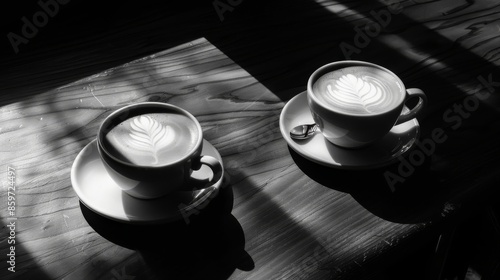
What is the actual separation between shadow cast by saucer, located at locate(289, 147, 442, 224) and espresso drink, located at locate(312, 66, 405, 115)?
0.08 meters

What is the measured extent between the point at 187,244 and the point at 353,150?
0.26 metres

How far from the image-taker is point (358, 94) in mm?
712

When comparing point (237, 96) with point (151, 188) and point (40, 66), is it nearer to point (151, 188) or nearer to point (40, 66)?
point (151, 188)

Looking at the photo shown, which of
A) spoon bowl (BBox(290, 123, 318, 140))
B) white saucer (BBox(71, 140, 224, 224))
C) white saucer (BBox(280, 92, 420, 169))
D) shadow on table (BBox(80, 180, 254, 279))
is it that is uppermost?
white saucer (BBox(71, 140, 224, 224))

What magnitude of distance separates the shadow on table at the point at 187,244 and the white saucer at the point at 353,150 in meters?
0.15

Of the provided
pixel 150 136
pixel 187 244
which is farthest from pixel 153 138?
pixel 187 244

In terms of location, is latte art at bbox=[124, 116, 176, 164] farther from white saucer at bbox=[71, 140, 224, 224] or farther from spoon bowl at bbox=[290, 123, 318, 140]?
spoon bowl at bbox=[290, 123, 318, 140]

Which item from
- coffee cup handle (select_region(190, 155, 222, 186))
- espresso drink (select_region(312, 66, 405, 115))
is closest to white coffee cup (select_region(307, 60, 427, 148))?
espresso drink (select_region(312, 66, 405, 115))

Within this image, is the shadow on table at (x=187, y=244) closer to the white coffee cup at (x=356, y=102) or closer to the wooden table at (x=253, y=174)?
the wooden table at (x=253, y=174)

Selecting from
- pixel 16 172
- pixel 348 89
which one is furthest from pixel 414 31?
pixel 16 172

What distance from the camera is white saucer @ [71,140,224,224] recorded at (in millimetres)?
611

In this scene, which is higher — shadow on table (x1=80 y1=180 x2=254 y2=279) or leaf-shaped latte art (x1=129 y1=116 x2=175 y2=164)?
leaf-shaped latte art (x1=129 y1=116 x2=175 y2=164)

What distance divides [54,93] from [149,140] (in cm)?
29

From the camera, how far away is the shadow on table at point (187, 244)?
59 centimetres
